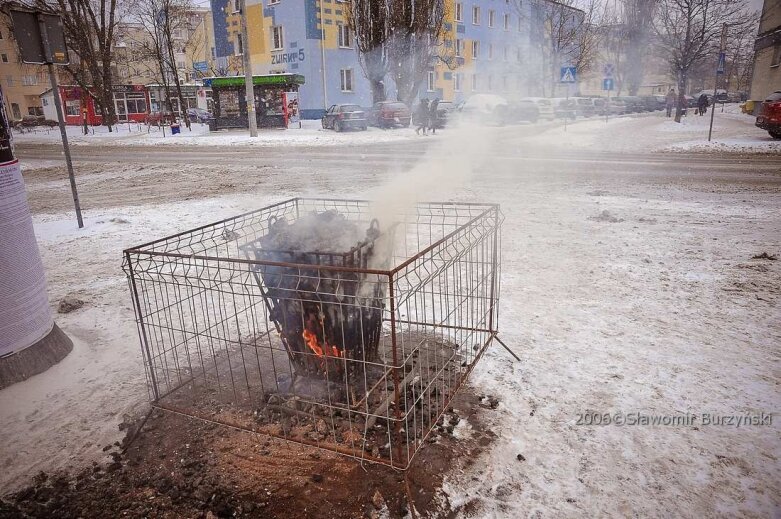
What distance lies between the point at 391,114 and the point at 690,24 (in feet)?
51.7

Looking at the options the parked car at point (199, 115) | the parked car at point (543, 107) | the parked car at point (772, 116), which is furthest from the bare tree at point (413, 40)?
the parked car at point (199, 115)

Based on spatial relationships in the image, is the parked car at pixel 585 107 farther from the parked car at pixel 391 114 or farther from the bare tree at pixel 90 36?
the bare tree at pixel 90 36

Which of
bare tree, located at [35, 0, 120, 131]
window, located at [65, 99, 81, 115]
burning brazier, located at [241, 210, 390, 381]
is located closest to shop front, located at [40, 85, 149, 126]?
window, located at [65, 99, 81, 115]

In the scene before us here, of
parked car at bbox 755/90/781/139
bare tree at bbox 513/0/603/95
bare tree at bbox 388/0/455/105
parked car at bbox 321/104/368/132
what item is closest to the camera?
bare tree at bbox 513/0/603/95

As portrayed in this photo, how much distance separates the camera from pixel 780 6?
2789cm

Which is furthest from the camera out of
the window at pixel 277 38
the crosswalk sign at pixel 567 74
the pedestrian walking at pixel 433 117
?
the window at pixel 277 38

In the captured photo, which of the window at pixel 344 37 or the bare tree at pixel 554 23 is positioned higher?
the window at pixel 344 37

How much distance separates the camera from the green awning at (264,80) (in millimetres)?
30578

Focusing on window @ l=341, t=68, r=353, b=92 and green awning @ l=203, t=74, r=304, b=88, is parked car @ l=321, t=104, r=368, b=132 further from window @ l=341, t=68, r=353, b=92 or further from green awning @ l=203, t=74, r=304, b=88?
window @ l=341, t=68, r=353, b=92

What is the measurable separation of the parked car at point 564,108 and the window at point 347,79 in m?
14.7

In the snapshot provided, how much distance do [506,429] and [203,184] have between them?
1147cm

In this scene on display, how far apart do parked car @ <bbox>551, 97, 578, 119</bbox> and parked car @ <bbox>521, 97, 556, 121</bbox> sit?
434 millimetres

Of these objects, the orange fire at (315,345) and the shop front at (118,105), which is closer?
the orange fire at (315,345)

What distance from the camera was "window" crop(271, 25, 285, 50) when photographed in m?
35.2
